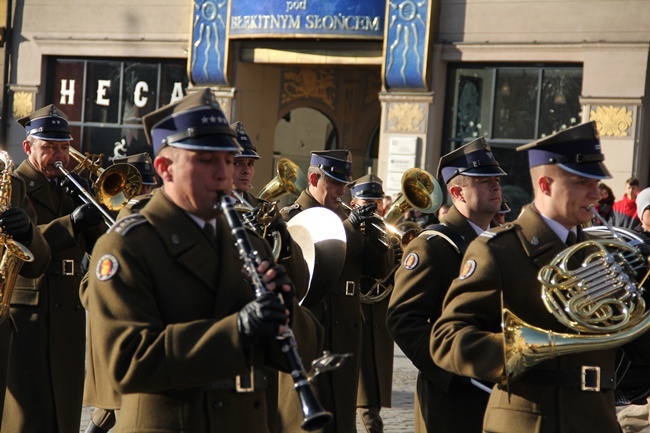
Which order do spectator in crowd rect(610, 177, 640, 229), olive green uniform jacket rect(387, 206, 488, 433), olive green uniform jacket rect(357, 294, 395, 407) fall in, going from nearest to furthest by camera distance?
olive green uniform jacket rect(387, 206, 488, 433) → olive green uniform jacket rect(357, 294, 395, 407) → spectator in crowd rect(610, 177, 640, 229)

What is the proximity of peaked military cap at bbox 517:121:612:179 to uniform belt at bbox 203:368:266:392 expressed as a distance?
1.54m

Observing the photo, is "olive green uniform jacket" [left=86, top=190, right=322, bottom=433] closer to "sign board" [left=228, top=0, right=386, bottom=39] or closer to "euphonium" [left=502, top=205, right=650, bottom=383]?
"euphonium" [left=502, top=205, right=650, bottom=383]

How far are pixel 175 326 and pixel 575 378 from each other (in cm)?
168

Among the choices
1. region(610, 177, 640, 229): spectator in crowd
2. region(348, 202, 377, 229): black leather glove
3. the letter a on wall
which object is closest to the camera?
region(348, 202, 377, 229): black leather glove

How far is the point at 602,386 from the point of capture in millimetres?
4961

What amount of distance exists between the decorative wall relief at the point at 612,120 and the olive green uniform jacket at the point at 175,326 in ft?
46.6

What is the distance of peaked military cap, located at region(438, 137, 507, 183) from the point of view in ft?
22.2

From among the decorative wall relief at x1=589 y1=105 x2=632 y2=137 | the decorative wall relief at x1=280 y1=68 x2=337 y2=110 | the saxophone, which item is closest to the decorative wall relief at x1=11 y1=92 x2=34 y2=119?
the decorative wall relief at x1=280 y1=68 x2=337 y2=110

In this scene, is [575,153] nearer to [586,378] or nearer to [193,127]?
[586,378]

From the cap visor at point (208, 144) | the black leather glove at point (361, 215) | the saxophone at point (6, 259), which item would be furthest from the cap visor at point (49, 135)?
the cap visor at point (208, 144)

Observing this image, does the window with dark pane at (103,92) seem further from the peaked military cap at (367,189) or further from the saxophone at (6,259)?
the saxophone at (6,259)

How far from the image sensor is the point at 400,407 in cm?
1088

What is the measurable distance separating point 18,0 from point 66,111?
7.37 feet

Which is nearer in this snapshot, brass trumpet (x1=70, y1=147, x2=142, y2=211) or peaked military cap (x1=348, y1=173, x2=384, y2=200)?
brass trumpet (x1=70, y1=147, x2=142, y2=211)
